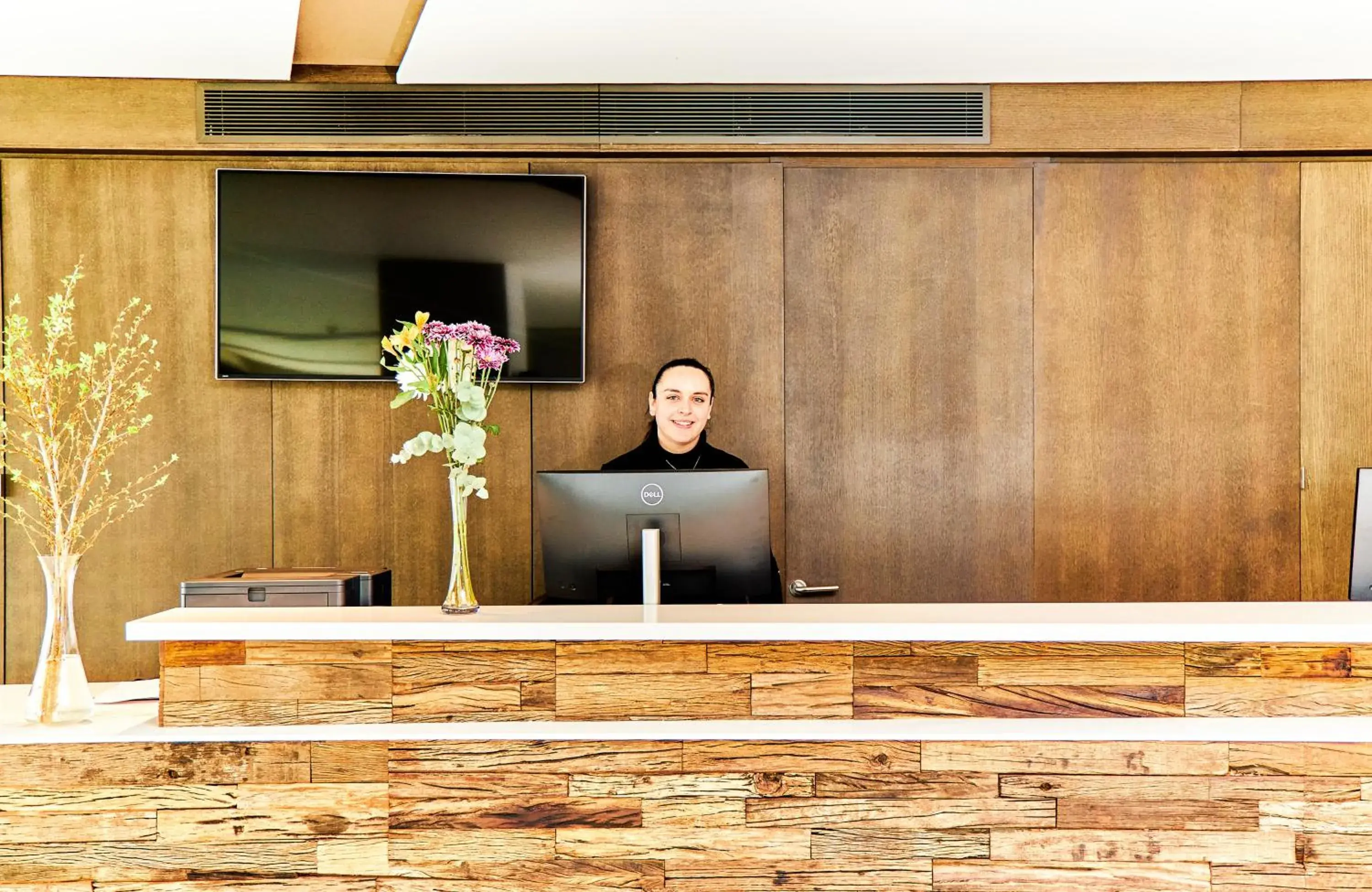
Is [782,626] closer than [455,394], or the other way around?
[782,626]

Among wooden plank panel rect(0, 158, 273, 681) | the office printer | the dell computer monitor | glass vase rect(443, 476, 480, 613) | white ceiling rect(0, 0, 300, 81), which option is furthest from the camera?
wooden plank panel rect(0, 158, 273, 681)

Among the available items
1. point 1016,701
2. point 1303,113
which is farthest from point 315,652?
point 1303,113

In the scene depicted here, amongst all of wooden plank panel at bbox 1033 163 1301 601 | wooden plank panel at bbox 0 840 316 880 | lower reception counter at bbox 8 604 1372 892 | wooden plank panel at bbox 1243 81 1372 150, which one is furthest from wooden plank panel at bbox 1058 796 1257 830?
wooden plank panel at bbox 1243 81 1372 150

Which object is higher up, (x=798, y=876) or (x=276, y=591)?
(x=276, y=591)

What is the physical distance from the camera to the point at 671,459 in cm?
339

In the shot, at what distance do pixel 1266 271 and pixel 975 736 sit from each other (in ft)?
9.17

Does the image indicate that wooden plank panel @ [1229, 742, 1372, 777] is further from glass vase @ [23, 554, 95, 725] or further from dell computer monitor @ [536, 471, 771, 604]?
glass vase @ [23, 554, 95, 725]

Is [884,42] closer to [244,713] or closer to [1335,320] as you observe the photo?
[1335,320]

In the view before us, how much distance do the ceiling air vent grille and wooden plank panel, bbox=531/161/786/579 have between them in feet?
0.43

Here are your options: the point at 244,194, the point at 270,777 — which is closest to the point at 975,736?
the point at 270,777

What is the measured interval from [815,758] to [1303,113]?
129 inches

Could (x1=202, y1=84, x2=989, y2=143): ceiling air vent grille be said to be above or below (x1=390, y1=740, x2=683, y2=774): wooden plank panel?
above

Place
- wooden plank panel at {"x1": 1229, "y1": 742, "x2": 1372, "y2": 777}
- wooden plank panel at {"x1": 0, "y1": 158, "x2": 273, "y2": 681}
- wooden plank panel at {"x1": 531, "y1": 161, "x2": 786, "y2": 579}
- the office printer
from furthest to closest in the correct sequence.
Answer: wooden plank panel at {"x1": 531, "y1": 161, "x2": 786, "y2": 579} < wooden plank panel at {"x1": 0, "y1": 158, "x2": 273, "y2": 681} < the office printer < wooden plank panel at {"x1": 1229, "y1": 742, "x2": 1372, "y2": 777}

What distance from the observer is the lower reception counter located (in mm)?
1779
